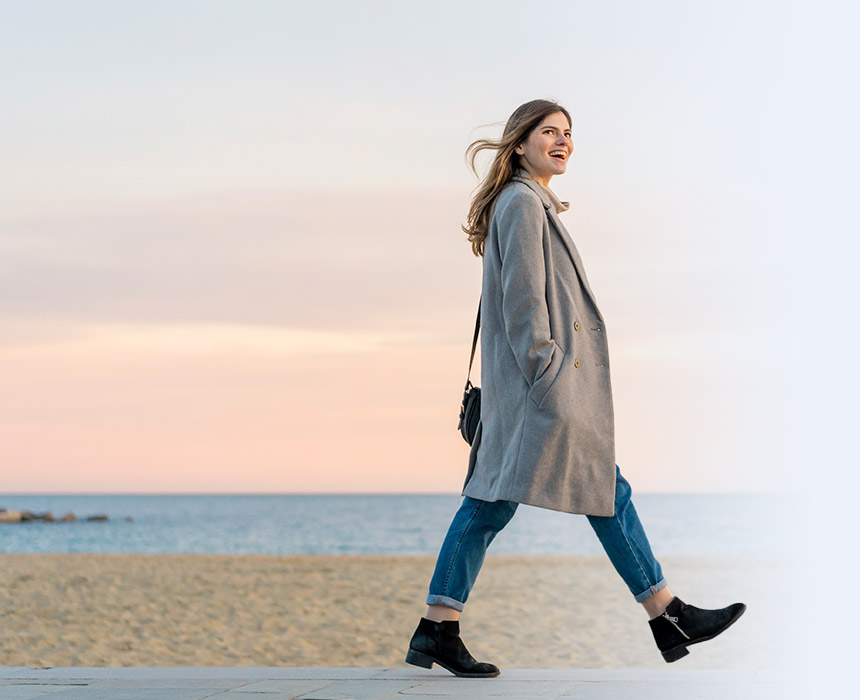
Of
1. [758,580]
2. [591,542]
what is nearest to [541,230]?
[758,580]

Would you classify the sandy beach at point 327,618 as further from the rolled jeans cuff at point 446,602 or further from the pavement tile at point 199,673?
Result: the rolled jeans cuff at point 446,602

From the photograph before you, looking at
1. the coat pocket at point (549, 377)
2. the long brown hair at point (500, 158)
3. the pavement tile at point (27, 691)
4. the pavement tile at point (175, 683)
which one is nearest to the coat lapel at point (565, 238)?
the long brown hair at point (500, 158)

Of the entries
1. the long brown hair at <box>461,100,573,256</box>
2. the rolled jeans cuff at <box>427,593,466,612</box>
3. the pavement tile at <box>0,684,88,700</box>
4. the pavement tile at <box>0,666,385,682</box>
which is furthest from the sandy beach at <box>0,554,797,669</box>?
the long brown hair at <box>461,100,573,256</box>

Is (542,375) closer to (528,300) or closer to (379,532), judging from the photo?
(528,300)

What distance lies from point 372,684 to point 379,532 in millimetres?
35110

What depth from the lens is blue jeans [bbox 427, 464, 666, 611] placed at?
124 inches

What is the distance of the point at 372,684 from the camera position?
3.27 meters

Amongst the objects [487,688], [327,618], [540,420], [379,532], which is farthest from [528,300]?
[379,532]

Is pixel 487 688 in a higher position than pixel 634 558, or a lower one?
lower

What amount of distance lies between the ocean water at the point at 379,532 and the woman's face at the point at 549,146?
20.9m

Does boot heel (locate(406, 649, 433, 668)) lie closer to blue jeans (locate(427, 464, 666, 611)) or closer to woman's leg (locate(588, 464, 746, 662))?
blue jeans (locate(427, 464, 666, 611))

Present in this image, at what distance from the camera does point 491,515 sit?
3.30 metres

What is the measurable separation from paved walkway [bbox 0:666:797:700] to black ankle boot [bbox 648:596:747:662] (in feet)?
0.41

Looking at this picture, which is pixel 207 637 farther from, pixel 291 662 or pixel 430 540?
pixel 430 540
